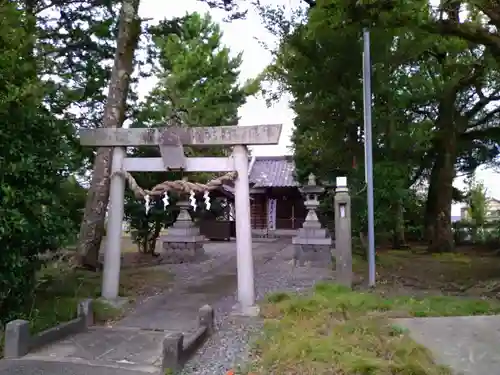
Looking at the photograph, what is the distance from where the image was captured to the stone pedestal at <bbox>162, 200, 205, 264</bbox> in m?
14.3

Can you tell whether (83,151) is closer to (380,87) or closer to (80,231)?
(80,231)

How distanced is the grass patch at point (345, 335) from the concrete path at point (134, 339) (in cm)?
140

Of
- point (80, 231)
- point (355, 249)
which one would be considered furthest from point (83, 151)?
point (355, 249)

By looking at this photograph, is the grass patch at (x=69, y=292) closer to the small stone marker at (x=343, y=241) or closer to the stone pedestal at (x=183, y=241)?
the stone pedestal at (x=183, y=241)

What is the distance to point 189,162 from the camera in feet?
25.7

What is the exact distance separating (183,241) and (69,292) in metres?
6.46

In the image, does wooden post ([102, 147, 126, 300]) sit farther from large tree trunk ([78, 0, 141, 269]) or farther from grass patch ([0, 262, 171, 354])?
large tree trunk ([78, 0, 141, 269])

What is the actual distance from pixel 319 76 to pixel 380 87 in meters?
1.81

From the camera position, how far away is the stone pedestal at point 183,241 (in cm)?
1428

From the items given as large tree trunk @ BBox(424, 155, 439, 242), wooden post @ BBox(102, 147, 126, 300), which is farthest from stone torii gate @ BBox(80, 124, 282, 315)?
large tree trunk @ BBox(424, 155, 439, 242)

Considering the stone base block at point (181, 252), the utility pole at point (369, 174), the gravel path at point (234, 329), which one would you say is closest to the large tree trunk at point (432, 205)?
the gravel path at point (234, 329)

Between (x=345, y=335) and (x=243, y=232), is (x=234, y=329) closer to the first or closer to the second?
(x=243, y=232)

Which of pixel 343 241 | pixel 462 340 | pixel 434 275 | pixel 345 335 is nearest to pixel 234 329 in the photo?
pixel 345 335

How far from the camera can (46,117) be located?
21.0 ft
